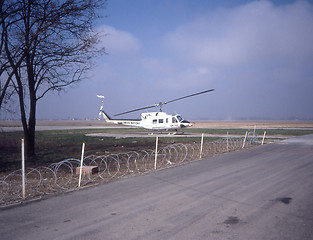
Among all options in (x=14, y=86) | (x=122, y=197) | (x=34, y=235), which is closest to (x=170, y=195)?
(x=122, y=197)

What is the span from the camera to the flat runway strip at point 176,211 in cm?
476

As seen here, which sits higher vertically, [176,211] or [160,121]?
[160,121]

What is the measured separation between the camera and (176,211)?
584 cm

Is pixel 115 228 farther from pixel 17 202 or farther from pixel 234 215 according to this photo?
pixel 17 202

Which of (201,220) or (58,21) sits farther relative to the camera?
(58,21)

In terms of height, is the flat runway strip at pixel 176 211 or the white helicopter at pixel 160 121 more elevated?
the white helicopter at pixel 160 121

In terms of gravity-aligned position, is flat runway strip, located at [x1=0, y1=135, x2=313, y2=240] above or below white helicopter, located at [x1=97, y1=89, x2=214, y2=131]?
below

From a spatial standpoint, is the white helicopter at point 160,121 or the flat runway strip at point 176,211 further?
the white helicopter at point 160,121

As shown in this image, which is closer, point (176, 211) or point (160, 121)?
point (176, 211)

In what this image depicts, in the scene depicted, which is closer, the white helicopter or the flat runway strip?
the flat runway strip

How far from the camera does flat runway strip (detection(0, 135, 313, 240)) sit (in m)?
4.76

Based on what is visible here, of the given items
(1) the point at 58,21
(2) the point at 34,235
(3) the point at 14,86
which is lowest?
(2) the point at 34,235

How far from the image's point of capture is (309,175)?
30.7 ft

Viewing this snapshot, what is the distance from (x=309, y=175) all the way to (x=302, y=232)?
5.47 m
